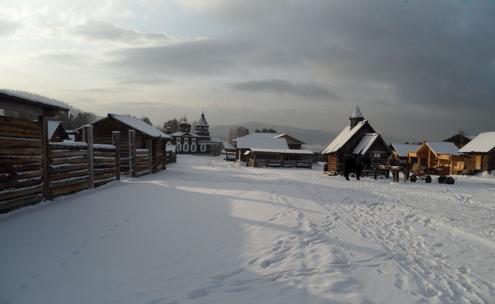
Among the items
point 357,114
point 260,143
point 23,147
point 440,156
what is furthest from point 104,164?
point 260,143

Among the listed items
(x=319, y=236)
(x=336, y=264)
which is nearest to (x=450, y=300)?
(x=336, y=264)

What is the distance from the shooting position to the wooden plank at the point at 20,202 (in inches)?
303

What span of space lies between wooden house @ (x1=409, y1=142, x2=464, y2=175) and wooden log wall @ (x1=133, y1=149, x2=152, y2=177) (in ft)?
110

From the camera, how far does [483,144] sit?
40.0 meters

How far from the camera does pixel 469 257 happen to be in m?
6.20

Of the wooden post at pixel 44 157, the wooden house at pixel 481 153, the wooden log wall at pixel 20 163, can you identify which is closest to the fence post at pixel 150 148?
the wooden post at pixel 44 157

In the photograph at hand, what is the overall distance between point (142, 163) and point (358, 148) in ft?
73.7

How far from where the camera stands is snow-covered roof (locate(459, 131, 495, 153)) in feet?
127

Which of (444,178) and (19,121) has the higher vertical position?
(19,121)

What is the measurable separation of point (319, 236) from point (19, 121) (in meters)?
7.33

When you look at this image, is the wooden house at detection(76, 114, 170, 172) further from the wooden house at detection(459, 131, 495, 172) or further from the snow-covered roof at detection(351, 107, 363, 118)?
the wooden house at detection(459, 131, 495, 172)

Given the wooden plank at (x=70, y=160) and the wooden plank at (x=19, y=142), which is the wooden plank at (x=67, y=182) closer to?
the wooden plank at (x=70, y=160)

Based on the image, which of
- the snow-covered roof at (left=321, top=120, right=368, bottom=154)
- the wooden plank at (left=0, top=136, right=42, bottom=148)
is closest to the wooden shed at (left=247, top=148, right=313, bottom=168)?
the snow-covered roof at (left=321, top=120, right=368, bottom=154)

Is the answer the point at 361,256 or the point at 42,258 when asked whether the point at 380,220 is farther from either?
the point at 42,258
